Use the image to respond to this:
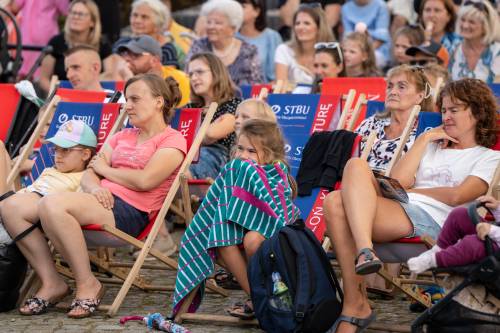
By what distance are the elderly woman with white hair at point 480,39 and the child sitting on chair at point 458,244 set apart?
3.88m

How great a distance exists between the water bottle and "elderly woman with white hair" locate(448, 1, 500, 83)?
380 centimetres

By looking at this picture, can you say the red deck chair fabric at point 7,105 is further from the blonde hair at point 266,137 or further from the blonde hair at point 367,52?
the blonde hair at point 367,52

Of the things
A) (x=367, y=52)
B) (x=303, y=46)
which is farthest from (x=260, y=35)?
(x=367, y=52)

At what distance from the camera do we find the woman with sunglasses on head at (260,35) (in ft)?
35.8

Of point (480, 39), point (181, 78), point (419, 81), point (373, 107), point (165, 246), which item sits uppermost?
point (480, 39)

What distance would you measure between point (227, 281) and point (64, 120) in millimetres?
1585

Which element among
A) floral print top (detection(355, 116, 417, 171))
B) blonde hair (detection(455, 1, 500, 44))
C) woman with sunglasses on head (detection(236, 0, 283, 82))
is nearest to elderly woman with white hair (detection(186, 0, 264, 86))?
woman with sunglasses on head (detection(236, 0, 283, 82))

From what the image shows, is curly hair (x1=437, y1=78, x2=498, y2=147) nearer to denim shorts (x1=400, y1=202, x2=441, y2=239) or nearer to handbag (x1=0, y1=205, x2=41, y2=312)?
denim shorts (x1=400, y1=202, x2=441, y2=239)

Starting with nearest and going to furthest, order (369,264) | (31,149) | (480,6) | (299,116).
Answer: (369,264) < (31,149) < (299,116) < (480,6)

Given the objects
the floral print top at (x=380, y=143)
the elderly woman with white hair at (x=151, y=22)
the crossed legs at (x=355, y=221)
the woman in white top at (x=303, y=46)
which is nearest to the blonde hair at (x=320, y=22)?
the woman in white top at (x=303, y=46)

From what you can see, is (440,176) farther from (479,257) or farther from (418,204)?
(479,257)

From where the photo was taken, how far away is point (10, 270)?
6613mm

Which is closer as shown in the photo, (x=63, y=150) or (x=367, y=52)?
(x=63, y=150)

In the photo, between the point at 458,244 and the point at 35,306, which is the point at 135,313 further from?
the point at 458,244
